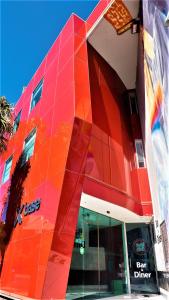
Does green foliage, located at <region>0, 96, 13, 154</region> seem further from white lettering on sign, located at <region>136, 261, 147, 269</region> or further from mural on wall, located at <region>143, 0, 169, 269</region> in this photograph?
white lettering on sign, located at <region>136, 261, 147, 269</region>

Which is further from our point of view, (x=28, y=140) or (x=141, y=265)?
(x=28, y=140)

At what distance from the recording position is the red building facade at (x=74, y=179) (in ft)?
39.2

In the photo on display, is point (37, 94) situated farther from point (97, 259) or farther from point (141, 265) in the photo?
point (141, 265)

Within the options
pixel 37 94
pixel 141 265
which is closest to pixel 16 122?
pixel 37 94

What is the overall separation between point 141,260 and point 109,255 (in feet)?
7.16

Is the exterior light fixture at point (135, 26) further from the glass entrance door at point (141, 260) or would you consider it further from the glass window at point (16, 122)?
the glass entrance door at point (141, 260)

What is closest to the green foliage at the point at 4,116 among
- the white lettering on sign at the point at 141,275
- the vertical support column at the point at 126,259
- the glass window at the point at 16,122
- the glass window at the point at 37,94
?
the glass window at the point at 37,94

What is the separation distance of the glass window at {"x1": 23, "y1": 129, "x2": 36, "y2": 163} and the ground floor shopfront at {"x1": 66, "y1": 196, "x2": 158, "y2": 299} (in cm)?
515

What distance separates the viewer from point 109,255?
16.7m

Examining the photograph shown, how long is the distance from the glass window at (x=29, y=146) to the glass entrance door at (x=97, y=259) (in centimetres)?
520

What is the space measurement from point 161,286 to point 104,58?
48.2 feet

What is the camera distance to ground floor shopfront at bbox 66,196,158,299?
14617 mm

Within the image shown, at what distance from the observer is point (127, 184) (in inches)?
672

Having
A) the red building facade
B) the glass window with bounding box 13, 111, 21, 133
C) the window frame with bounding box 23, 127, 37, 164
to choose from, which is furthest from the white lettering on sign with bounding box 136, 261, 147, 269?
the glass window with bounding box 13, 111, 21, 133
